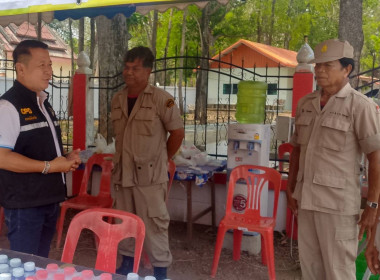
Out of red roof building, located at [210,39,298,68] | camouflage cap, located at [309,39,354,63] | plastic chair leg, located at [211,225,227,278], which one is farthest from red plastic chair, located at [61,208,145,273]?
red roof building, located at [210,39,298,68]

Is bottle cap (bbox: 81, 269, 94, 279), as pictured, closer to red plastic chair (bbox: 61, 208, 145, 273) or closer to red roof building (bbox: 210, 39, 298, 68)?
red plastic chair (bbox: 61, 208, 145, 273)

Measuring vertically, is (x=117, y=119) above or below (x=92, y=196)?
above

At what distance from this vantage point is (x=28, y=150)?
2.42 m

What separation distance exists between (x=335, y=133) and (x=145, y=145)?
142 cm

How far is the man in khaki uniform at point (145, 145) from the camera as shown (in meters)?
3.30

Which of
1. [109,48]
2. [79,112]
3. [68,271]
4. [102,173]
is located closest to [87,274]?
[68,271]

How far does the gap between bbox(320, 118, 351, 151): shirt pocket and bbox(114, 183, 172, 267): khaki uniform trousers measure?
138 centimetres

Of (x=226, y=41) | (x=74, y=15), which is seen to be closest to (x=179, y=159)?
(x=74, y=15)

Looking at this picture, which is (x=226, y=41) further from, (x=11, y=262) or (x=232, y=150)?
(x=11, y=262)

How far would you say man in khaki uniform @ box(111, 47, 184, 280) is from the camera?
130 inches

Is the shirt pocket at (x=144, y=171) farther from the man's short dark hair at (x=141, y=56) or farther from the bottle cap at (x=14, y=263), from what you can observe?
the bottle cap at (x=14, y=263)

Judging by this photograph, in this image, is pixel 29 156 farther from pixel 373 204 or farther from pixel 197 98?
pixel 197 98

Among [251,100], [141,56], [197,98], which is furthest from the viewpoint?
[197,98]

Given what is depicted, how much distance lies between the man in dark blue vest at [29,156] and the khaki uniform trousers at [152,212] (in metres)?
0.91
